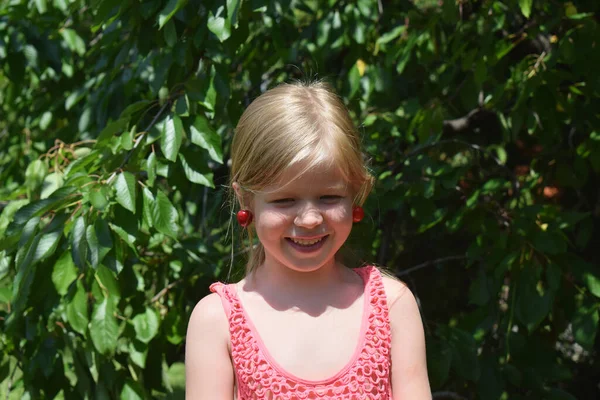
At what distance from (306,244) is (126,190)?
60cm

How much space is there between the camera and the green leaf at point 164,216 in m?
2.06

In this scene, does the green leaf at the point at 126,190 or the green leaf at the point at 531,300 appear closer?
the green leaf at the point at 126,190

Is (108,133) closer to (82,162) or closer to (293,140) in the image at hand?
(82,162)

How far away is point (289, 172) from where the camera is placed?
1.53 metres

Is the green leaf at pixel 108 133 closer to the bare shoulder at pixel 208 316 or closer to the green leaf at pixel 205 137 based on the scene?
the green leaf at pixel 205 137

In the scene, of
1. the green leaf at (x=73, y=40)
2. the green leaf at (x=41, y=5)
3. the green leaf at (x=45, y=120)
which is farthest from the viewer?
the green leaf at (x=45, y=120)

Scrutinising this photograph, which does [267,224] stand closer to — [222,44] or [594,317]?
[222,44]

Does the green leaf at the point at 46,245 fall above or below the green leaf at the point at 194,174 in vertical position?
below

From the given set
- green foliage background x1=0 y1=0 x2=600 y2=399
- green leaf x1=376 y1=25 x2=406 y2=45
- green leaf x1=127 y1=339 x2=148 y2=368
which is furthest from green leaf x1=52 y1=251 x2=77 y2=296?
green leaf x1=376 y1=25 x2=406 y2=45

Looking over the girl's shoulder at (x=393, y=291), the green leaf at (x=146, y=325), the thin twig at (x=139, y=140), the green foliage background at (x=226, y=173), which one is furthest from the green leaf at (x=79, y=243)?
the girl's shoulder at (x=393, y=291)

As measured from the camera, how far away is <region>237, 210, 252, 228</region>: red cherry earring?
1633 mm

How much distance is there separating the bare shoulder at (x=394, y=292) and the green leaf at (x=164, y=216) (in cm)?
59

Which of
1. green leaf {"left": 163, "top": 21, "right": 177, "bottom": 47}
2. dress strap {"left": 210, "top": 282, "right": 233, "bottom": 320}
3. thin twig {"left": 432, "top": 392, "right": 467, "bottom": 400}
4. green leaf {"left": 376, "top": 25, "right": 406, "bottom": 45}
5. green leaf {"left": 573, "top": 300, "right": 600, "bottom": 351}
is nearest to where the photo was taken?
dress strap {"left": 210, "top": 282, "right": 233, "bottom": 320}

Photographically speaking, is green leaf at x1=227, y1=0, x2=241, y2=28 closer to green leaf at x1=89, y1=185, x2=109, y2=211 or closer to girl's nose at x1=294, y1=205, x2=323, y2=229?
green leaf at x1=89, y1=185, x2=109, y2=211
